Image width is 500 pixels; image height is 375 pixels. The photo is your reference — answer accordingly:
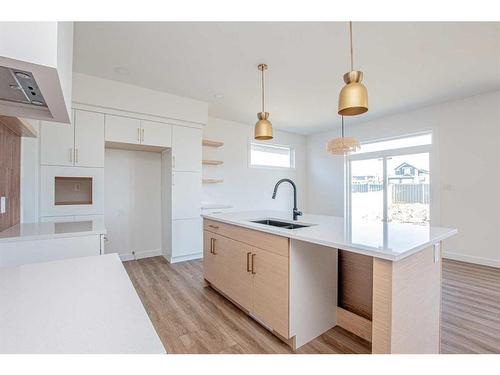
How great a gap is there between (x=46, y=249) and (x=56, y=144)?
6.11 ft

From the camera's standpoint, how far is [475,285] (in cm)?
294

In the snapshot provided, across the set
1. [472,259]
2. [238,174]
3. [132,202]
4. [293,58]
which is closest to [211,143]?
[238,174]

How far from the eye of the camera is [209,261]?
→ 2787mm

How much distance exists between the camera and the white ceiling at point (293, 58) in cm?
226

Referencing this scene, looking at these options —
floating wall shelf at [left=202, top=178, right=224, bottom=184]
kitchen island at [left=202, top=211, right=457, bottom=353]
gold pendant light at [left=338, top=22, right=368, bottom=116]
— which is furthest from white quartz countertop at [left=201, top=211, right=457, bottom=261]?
floating wall shelf at [left=202, top=178, right=224, bottom=184]

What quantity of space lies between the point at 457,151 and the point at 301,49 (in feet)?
10.8

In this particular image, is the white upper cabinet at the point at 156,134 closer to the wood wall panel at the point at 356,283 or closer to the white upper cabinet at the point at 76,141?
the white upper cabinet at the point at 76,141

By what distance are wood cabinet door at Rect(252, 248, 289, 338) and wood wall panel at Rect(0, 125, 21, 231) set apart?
2.10 metres

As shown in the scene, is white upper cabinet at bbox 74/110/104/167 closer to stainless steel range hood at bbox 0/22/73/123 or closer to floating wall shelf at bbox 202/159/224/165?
floating wall shelf at bbox 202/159/224/165

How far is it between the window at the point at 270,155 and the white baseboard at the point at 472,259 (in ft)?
11.9

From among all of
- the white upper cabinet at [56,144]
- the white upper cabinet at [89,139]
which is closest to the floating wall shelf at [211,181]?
the white upper cabinet at [89,139]
